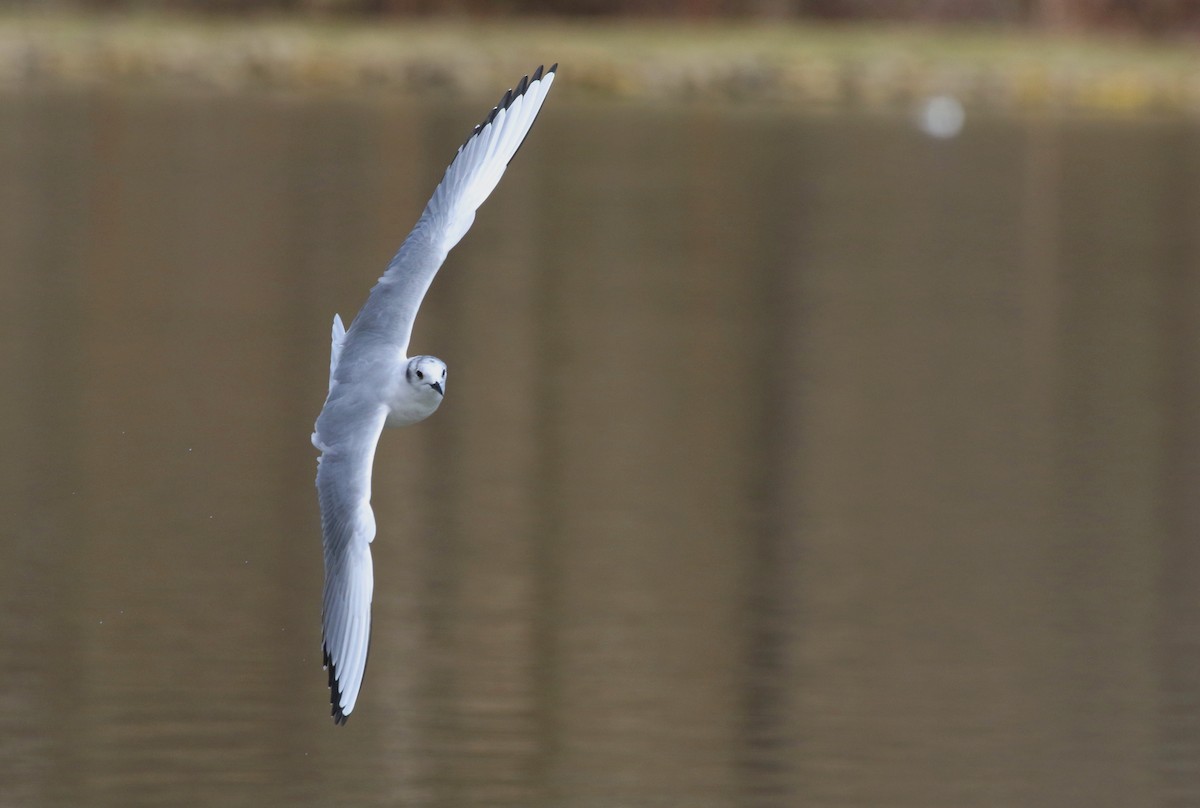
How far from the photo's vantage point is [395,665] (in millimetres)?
9609

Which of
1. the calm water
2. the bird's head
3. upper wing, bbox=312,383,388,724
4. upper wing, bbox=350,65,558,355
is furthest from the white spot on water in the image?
the bird's head

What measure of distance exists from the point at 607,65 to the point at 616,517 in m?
28.7

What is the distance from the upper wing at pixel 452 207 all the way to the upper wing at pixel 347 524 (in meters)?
0.27

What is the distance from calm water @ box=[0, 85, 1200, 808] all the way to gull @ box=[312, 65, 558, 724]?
5.05 feet

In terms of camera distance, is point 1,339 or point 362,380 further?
point 1,339

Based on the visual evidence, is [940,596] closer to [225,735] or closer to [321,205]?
[225,735]

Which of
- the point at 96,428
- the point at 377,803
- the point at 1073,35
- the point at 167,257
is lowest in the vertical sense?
the point at 377,803

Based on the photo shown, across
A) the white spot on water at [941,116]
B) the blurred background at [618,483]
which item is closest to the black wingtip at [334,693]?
the blurred background at [618,483]

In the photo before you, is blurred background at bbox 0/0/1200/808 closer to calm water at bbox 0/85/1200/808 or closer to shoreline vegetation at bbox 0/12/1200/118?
calm water at bbox 0/85/1200/808

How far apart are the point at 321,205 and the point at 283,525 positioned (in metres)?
14.3

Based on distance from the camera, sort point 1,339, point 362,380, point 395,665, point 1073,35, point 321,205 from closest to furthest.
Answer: point 362,380, point 395,665, point 1,339, point 321,205, point 1073,35

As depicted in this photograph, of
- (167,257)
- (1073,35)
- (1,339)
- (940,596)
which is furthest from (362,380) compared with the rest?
(1073,35)

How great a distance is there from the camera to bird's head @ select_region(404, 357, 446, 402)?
246 inches

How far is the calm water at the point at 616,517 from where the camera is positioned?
8594 mm
